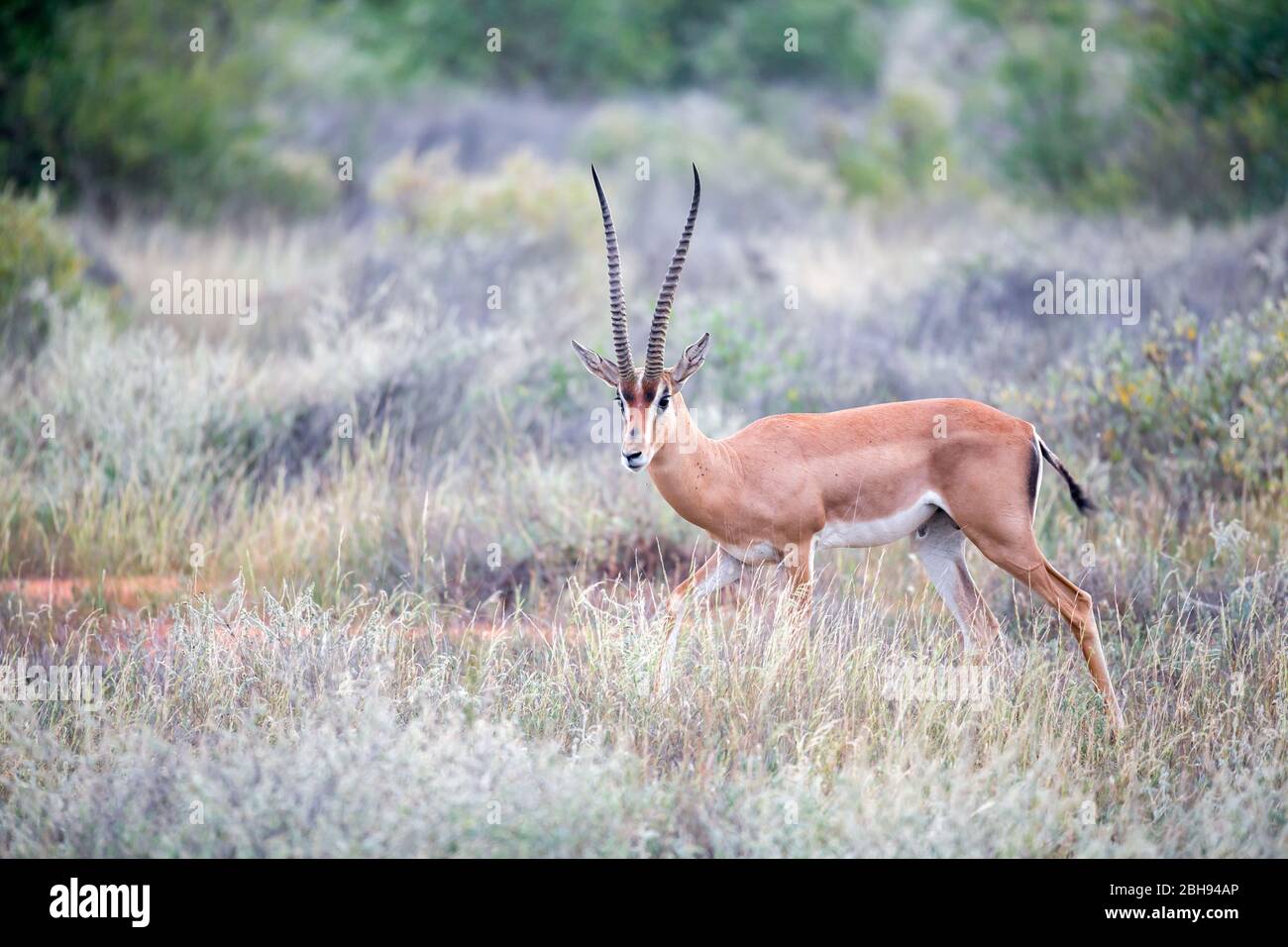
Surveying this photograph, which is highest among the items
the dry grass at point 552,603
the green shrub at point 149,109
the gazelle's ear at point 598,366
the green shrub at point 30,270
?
the green shrub at point 149,109

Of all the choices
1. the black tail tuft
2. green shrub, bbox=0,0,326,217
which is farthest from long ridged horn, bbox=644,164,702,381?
green shrub, bbox=0,0,326,217

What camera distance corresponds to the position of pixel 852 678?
6379 mm

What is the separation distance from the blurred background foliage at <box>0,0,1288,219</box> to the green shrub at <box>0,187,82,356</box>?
4852 mm

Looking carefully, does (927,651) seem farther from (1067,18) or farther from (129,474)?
(1067,18)

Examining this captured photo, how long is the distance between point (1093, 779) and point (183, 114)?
17.6 m

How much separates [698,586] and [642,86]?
26.1 m

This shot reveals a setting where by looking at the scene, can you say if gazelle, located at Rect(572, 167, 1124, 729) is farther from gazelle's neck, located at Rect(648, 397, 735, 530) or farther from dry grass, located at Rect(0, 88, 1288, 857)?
dry grass, located at Rect(0, 88, 1288, 857)

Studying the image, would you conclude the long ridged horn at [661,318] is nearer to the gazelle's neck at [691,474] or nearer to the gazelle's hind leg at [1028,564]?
the gazelle's neck at [691,474]

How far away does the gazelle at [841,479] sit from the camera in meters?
6.96

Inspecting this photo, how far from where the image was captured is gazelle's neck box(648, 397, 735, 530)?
7.10m

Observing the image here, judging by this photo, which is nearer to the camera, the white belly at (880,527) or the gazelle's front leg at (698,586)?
the gazelle's front leg at (698,586)

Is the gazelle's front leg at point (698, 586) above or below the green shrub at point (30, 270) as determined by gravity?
below

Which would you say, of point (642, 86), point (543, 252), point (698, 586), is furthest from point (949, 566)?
point (642, 86)

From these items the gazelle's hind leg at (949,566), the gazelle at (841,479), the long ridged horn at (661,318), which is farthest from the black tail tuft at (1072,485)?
the long ridged horn at (661,318)
